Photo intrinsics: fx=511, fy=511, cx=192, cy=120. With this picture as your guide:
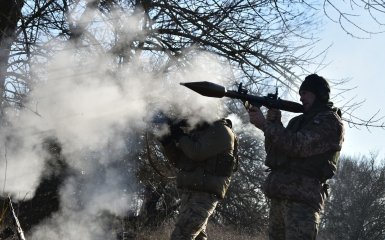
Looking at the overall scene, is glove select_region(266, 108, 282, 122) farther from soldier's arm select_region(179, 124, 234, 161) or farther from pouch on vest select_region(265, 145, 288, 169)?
soldier's arm select_region(179, 124, 234, 161)

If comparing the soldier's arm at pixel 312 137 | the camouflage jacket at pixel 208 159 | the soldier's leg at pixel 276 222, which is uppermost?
the soldier's arm at pixel 312 137

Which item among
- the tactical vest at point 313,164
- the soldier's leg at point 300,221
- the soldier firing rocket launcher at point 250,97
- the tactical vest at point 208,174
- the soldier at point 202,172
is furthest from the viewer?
the tactical vest at point 208,174

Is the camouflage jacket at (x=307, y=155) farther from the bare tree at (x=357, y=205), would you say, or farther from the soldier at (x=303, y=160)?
the bare tree at (x=357, y=205)

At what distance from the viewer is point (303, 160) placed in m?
4.00

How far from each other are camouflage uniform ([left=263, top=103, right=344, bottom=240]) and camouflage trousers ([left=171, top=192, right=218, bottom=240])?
627 mm

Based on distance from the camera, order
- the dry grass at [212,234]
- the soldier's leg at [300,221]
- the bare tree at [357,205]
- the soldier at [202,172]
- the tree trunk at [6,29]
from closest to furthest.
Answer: the soldier's leg at [300,221] < the soldier at [202,172] < the tree trunk at [6,29] < the dry grass at [212,234] < the bare tree at [357,205]

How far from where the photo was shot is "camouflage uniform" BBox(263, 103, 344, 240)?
387cm

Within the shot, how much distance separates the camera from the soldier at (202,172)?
4414 mm

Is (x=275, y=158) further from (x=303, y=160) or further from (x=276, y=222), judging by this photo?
(x=276, y=222)

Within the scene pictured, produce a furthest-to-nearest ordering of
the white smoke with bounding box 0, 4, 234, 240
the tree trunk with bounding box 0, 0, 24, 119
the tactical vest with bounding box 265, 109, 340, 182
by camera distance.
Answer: the tree trunk with bounding box 0, 0, 24, 119
the white smoke with bounding box 0, 4, 234, 240
the tactical vest with bounding box 265, 109, 340, 182

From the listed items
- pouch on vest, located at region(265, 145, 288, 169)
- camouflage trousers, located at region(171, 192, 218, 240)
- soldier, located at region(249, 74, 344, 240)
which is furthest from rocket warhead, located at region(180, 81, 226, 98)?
camouflage trousers, located at region(171, 192, 218, 240)

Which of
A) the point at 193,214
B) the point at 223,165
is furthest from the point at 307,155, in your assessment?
the point at 193,214

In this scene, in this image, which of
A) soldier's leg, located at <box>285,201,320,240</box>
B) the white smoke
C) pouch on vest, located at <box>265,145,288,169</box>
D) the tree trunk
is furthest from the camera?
the tree trunk

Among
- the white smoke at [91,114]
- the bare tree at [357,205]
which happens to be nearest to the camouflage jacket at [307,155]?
the white smoke at [91,114]
